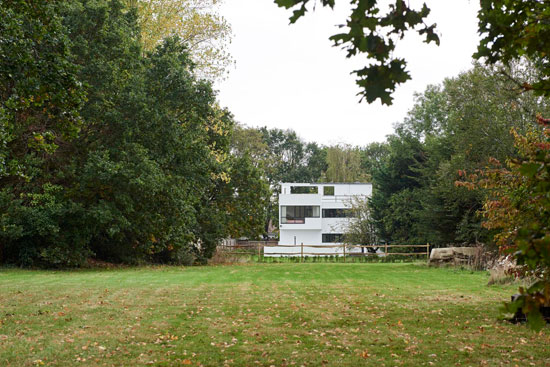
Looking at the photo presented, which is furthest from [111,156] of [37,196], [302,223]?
[302,223]

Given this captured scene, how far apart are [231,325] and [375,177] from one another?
37.5 m

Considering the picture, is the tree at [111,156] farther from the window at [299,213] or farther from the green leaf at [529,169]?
the window at [299,213]

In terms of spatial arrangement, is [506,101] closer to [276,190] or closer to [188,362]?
[188,362]

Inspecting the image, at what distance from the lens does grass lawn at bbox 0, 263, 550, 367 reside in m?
7.12

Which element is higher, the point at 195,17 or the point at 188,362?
the point at 195,17

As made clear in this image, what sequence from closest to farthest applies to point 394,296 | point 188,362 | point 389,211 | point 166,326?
point 188,362 → point 166,326 → point 394,296 → point 389,211

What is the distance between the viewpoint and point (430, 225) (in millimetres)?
34656

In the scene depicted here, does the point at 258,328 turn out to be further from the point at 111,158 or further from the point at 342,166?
the point at 342,166

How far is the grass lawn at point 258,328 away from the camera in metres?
7.12

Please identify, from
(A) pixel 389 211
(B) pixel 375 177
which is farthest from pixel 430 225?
(B) pixel 375 177

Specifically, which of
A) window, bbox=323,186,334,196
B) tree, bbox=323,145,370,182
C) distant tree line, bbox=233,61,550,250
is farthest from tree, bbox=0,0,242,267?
tree, bbox=323,145,370,182

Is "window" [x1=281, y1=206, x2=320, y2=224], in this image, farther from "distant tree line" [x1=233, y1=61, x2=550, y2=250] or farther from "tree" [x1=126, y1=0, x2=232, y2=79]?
"tree" [x1=126, y1=0, x2=232, y2=79]

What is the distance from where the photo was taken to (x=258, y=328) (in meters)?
9.16

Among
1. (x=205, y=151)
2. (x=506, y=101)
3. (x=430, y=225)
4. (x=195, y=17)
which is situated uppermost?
(x=195, y=17)
